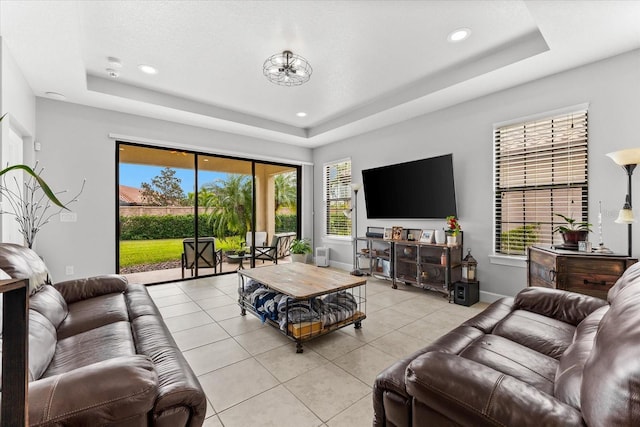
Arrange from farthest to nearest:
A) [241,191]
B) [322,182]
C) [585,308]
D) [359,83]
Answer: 1. [322,182]
2. [241,191]
3. [359,83]
4. [585,308]

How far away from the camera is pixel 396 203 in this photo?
194 inches

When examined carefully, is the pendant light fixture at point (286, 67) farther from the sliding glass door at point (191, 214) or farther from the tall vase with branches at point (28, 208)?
the tall vase with branches at point (28, 208)

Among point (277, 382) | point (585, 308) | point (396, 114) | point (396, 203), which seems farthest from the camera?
point (396, 203)

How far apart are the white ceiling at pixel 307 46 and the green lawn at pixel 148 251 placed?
2.15 m

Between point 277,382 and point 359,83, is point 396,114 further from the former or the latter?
point 277,382

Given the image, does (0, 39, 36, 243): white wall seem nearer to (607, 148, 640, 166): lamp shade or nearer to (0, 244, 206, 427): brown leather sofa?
(0, 244, 206, 427): brown leather sofa

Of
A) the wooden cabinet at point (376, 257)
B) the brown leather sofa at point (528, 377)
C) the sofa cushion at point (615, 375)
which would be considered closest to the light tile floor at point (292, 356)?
the brown leather sofa at point (528, 377)

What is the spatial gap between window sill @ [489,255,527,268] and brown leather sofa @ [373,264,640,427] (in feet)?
6.06

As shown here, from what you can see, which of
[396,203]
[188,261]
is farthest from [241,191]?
[396,203]

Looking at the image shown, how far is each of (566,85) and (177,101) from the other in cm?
508

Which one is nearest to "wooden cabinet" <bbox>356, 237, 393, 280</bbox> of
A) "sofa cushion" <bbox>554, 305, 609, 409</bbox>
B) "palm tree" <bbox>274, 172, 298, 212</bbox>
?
"palm tree" <bbox>274, 172, 298, 212</bbox>

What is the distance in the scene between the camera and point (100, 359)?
1476mm

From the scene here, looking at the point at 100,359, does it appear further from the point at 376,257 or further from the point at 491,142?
the point at 491,142

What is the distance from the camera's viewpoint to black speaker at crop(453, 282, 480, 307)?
3705mm
